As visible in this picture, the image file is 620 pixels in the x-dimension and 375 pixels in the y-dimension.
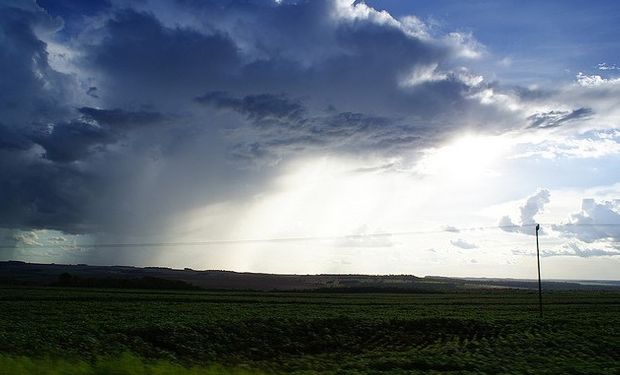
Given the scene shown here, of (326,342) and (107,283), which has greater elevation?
(107,283)

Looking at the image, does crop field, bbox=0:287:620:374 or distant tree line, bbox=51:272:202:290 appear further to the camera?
distant tree line, bbox=51:272:202:290

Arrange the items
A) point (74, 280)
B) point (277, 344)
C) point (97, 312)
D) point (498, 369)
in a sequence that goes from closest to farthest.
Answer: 1. point (498, 369)
2. point (277, 344)
3. point (97, 312)
4. point (74, 280)

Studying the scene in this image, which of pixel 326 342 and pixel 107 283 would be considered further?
pixel 107 283

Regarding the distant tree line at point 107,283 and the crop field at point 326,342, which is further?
the distant tree line at point 107,283

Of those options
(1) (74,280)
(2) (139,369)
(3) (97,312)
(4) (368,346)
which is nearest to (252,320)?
(4) (368,346)

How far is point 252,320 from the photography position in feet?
130

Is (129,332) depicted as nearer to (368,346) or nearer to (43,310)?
(368,346)

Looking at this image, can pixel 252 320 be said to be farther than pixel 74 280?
No

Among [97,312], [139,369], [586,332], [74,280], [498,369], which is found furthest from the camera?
[74,280]

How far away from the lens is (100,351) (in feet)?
90.2

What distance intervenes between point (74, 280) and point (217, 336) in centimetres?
9544

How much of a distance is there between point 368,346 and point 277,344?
644cm

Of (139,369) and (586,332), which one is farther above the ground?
(139,369)

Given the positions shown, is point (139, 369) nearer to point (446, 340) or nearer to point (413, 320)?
point (446, 340)
